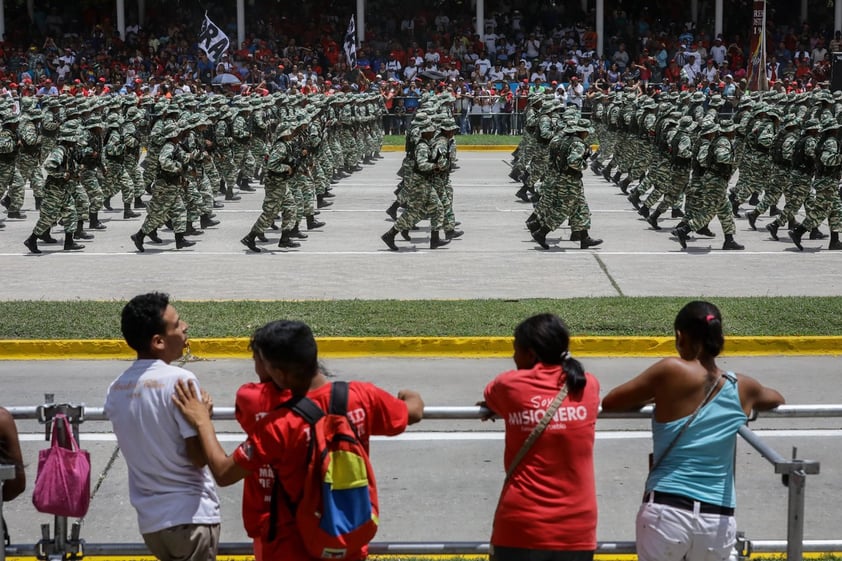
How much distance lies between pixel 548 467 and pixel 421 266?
1098 cm

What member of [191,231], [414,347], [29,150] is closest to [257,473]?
[414,347]

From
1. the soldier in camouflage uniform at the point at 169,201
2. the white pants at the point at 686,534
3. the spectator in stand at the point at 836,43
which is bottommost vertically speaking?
the soldier in camouflage uniform at the point at 169,201


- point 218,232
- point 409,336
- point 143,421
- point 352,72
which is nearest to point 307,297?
point 409,336

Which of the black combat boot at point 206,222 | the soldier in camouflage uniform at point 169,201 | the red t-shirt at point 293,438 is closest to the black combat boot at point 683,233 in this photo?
the soldier in camouflage uniform at point 169,201

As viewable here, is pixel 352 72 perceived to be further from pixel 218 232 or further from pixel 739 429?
pixel 739 429

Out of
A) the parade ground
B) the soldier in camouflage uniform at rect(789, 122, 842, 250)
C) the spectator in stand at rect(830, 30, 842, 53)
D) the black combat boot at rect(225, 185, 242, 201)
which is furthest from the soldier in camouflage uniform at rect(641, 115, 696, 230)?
the spectator in stand at rect(830, 30, 842, 53)

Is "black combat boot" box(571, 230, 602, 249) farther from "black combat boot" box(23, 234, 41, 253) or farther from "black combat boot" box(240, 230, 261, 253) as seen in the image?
"black combat boot" box(23, 234, 41, 253)

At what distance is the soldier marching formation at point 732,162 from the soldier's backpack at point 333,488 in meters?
12.9

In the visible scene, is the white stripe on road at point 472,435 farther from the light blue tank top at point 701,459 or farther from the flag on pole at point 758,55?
the flag on pole at point 758,55

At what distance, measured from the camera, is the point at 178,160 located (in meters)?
16.5

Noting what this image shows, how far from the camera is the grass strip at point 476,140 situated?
32688 mm

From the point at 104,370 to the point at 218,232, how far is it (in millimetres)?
8020

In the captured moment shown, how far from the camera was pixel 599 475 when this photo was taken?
7.41 meters

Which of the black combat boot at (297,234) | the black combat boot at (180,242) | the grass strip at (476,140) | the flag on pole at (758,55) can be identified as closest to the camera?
the black combat boot at (180,242)
